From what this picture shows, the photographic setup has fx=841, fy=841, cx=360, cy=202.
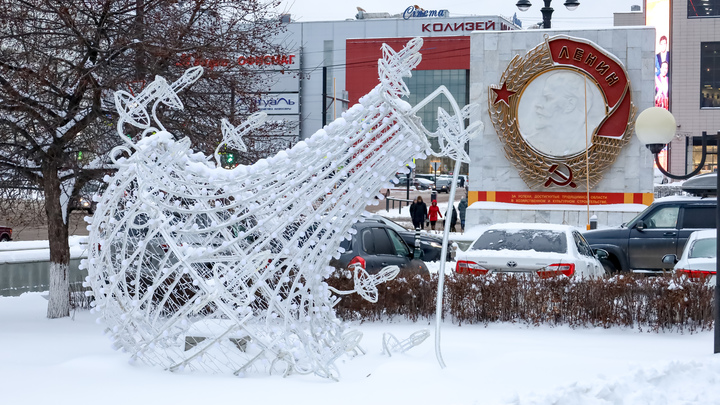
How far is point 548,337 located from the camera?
30.2 feet

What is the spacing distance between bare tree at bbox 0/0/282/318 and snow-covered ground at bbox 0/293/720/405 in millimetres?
2014

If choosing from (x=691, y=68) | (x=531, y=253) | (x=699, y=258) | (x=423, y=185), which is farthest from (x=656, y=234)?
(x=691, y=68)

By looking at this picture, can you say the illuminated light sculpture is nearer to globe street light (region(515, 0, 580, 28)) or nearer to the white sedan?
the white sedan

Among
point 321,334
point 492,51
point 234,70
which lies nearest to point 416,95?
point 492,51

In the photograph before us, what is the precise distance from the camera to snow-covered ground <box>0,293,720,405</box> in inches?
244

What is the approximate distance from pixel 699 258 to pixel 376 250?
4.40 m

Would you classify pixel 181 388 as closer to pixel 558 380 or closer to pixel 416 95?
pixel 558 380

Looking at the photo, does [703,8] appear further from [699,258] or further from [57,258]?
[57,258]

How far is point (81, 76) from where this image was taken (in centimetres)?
927

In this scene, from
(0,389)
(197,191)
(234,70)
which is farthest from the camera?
(234,70)

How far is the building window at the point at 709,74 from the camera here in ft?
176

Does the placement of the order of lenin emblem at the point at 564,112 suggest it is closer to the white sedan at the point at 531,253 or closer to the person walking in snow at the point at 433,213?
the person walking in snow at the point at 433,213

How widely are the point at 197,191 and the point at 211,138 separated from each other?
3.65 m

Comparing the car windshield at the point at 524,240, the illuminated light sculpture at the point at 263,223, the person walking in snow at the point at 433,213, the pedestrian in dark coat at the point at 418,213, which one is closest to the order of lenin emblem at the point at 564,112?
the pedestrian in dark coat at the point at 418,213
